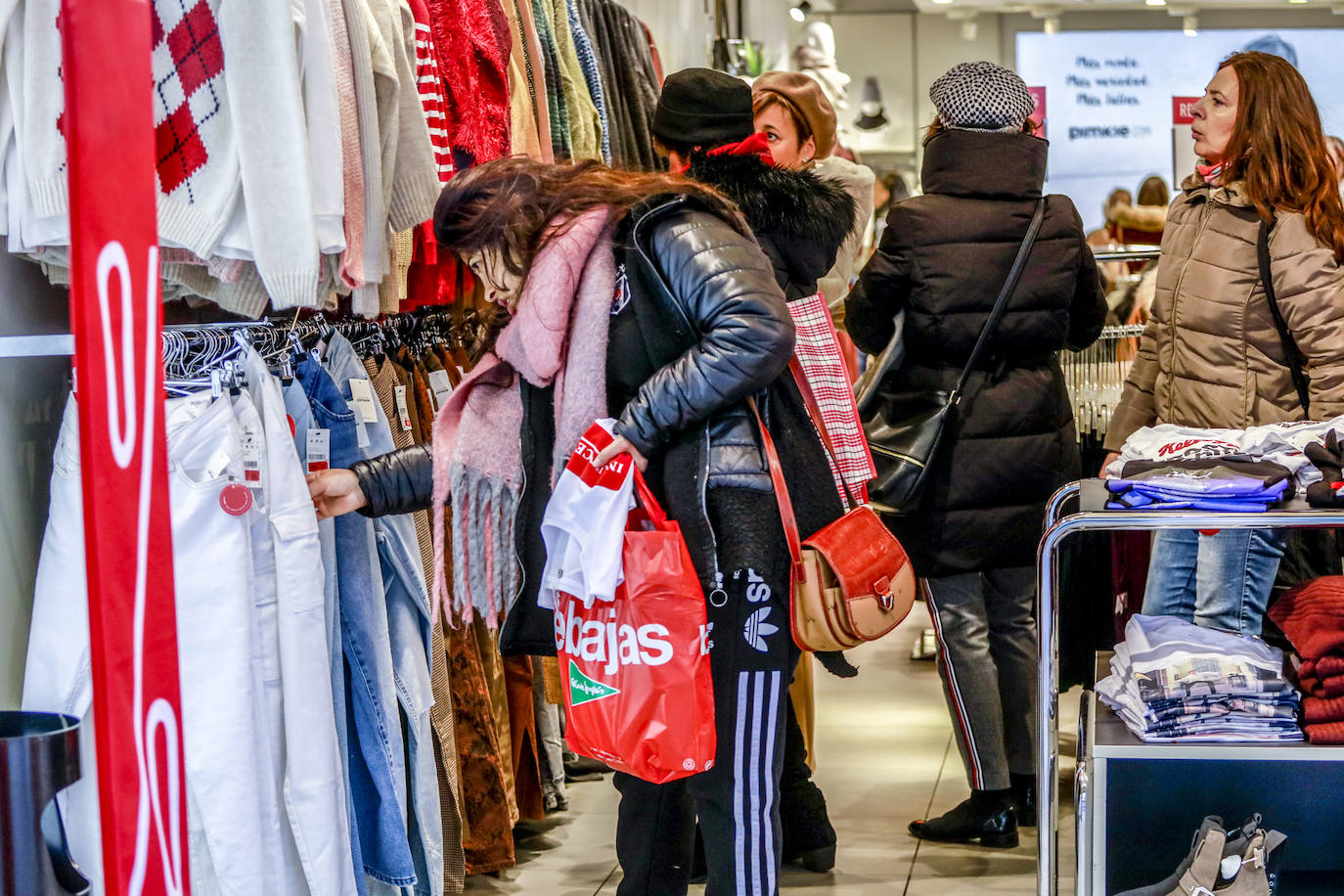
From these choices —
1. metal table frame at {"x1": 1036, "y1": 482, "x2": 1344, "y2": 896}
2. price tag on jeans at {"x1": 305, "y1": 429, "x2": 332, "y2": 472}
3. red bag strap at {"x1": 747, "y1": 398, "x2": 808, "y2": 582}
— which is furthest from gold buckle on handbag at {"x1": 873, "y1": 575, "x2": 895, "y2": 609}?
price tag on jeans at {"x1": 305, "y1": 429, "x2": 332, "y2": 472}

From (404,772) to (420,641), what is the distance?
0.25m

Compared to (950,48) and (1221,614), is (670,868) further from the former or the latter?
(950,48)

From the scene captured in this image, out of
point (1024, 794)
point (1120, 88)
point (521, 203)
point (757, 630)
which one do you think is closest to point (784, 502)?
point (757, 630)

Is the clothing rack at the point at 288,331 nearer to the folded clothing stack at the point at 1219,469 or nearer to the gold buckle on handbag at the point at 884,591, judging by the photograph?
the gold buckle on handbag at the point at 884,591

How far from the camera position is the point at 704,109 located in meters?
2.52

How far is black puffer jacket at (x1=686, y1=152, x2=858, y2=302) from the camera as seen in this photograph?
249cm

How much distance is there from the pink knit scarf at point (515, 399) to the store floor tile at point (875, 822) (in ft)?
4.25

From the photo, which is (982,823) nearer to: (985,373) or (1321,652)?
(985,373)

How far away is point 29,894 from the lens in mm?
1241

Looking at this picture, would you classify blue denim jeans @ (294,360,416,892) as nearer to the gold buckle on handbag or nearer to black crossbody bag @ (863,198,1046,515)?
the gold buckle on handbag

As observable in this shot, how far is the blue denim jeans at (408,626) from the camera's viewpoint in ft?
8.77

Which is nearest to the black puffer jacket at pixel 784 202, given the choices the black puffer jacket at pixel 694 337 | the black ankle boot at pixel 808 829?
the black puffer jacket at pixel 694 337

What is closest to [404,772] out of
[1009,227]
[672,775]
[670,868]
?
[670,868]

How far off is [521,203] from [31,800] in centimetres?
115
